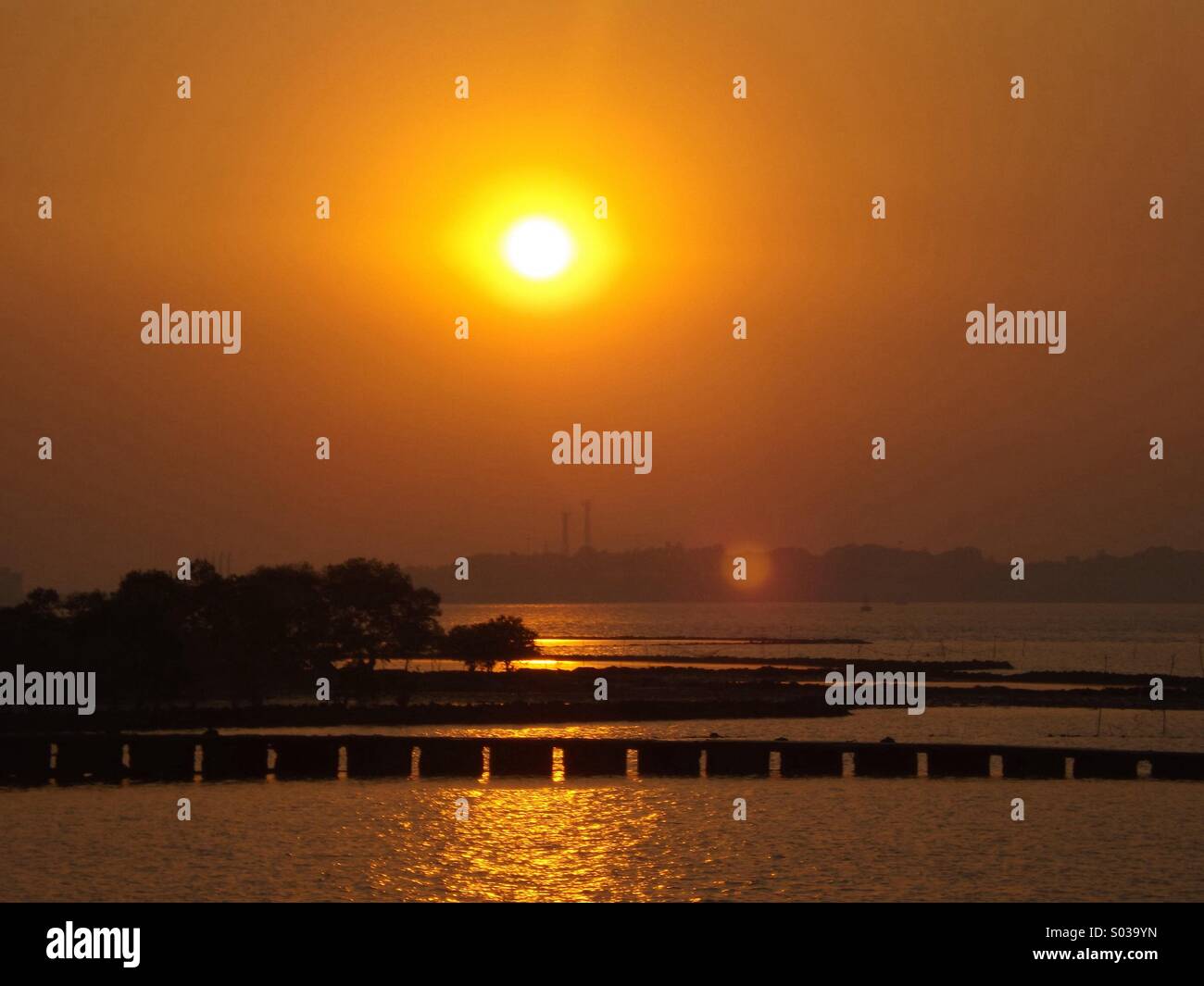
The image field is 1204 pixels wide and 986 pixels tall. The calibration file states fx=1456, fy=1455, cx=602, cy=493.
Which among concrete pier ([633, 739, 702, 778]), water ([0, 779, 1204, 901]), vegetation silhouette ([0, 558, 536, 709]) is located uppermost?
vegetation silhouette ([0, 558, 536, 709])

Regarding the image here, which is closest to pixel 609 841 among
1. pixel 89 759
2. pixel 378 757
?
pixel 378 757

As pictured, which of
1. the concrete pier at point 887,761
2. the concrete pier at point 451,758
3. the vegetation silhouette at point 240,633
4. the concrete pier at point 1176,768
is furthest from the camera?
the vegetation silhouette at point 240,633

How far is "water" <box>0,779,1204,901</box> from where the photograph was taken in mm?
46594

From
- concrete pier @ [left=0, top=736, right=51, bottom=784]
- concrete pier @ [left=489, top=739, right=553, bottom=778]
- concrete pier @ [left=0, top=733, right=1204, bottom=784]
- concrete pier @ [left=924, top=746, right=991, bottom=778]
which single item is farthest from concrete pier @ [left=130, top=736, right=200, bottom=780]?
concrete pier @ [left=924, top=746, right=991, bottom=778]

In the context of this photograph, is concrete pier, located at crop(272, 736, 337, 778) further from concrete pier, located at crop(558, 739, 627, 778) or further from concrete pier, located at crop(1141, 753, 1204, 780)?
concrete pier, located at crop(1141, 753, 1204, 780)

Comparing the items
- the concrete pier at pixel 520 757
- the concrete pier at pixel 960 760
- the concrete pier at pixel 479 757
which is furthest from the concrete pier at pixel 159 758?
the concrete pier at pixel 960 760

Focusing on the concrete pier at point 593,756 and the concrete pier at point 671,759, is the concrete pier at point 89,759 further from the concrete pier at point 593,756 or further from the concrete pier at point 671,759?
the concrete pier at point 671,759

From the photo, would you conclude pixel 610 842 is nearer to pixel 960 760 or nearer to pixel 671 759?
pixel 671 759

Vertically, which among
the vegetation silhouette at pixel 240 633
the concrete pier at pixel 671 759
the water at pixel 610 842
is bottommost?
the water at pixel 610 842

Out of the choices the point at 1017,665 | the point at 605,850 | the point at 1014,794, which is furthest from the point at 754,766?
the point at 1017,665

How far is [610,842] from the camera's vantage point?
5444 cm

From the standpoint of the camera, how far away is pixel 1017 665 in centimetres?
18062

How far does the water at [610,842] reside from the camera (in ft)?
153
